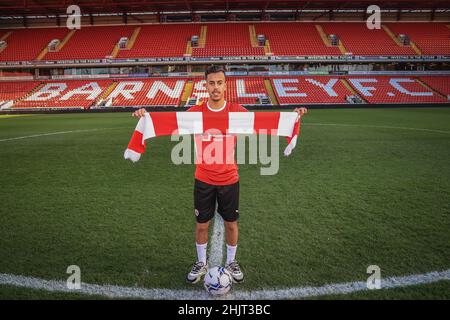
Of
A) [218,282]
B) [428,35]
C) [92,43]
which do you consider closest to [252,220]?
[218,282]

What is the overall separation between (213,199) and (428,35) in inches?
1354

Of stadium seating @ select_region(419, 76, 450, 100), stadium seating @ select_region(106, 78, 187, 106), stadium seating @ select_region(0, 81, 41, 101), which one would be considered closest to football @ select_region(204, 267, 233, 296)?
stadium seating @ select_region(106, 78, 187, 106)

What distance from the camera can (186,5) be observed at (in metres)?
27.6

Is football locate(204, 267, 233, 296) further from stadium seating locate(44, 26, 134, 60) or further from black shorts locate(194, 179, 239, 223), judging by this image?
stadium seating locate(44, 26, 134, 60)

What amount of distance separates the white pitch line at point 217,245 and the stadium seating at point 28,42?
3060 cm

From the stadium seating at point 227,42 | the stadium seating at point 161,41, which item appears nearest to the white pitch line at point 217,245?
the stadium seating at point 227,42

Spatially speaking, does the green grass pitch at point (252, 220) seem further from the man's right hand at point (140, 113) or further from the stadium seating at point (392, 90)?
the stadium seating at point (392, 90)

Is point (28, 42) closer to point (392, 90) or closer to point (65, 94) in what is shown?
point (65, 94)

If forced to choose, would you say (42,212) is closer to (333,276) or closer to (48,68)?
(333,276)

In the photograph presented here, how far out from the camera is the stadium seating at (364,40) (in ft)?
89.8

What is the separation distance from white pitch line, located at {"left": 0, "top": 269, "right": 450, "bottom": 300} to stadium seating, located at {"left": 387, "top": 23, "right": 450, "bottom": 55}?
30.6 metres

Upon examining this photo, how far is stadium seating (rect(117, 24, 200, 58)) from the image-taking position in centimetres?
2786
